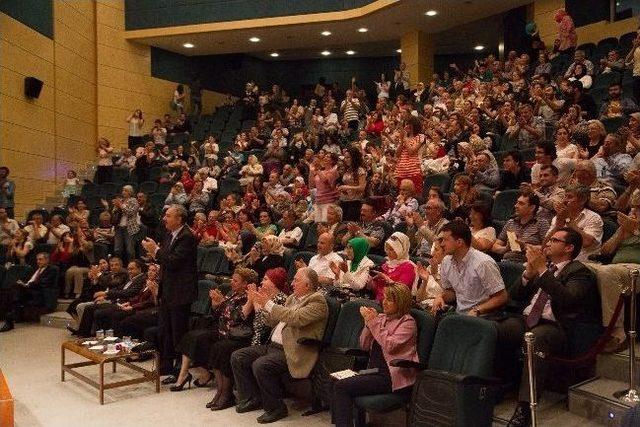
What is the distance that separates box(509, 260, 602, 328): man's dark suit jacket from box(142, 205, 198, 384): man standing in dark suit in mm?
2698

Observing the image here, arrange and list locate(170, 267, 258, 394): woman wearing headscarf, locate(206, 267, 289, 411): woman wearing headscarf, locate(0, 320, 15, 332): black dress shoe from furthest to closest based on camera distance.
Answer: locate(0, 320, 15, 332): black dress shoe
locate(170, 267, 258, 394): woman wearing headscarf
locate(206, 267, 289, 411): woman wearing headscarf

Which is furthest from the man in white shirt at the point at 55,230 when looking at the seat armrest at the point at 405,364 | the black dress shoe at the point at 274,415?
the seat armrest at the point at 405,364

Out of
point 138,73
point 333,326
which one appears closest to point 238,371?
point 333,326

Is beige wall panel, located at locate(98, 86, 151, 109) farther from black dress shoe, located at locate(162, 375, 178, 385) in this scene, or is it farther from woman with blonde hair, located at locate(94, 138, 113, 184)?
black dress shoe, located at locate(162, 375, 178, 385)

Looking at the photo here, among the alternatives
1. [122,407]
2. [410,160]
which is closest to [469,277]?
[122,407]

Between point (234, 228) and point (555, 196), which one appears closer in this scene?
point (555, 196)

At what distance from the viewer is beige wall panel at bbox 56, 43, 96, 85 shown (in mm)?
12192

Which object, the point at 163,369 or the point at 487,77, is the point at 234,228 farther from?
the point at 487,77

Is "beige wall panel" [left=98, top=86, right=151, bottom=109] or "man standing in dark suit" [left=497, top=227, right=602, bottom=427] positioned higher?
"beige wall panel" [left=98, top=86, right=151, bottom=109]

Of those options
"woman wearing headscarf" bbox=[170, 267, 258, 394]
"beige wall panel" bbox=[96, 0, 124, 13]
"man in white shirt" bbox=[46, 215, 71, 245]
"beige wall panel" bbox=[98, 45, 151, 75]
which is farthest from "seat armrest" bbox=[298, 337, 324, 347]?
"beige wall panel" bbox=[96, 0, 124, 13]

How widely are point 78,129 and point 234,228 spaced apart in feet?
21.5

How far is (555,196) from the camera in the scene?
446 centimetres

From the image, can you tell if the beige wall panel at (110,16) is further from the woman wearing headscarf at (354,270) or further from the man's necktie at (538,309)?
the man's necktie at (538,309)

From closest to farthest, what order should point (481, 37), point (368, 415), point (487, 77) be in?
1. point (368, 415)
2. point (487, 77)
3. point (481, 37)
